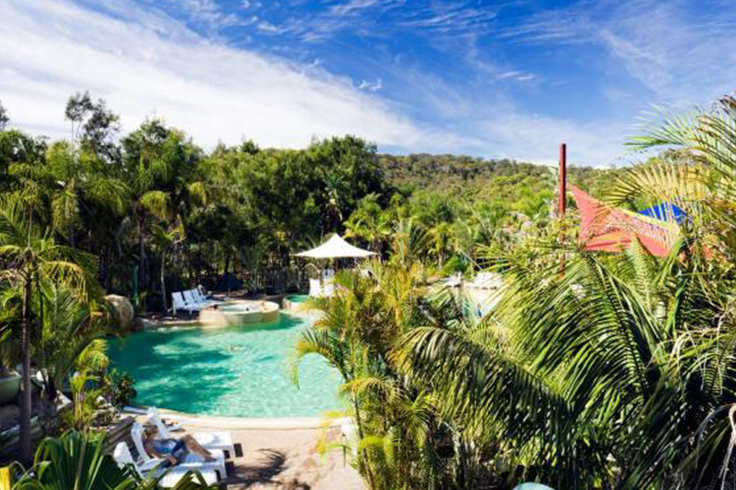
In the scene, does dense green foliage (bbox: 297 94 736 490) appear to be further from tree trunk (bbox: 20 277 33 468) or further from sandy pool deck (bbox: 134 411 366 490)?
tree trunk (bbox: 20 277 33 468)

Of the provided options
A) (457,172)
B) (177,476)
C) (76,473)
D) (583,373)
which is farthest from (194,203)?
(457,172)

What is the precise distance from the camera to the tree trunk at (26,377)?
5156mm

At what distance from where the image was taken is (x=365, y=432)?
16.8 ft

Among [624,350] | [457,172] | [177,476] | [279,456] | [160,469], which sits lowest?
[279,456]

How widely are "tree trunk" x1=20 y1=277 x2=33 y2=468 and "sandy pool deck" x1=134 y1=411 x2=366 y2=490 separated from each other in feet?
7.42

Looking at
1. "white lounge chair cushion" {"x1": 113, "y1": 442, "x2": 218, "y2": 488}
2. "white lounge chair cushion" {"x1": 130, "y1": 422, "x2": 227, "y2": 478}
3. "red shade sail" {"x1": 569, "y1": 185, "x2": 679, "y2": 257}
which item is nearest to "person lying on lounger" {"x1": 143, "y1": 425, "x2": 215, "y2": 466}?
"white lounge chair cushion" {"x1": 130, "y1": 422, "x2": 227, "y2": 478}

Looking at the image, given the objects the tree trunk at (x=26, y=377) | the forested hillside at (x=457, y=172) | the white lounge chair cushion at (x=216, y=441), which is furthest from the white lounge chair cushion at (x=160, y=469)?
the forested hillside at (x=457, y=172)

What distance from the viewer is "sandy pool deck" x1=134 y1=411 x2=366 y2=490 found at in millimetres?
6000

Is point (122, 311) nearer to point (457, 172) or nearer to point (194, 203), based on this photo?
point (194, 203)

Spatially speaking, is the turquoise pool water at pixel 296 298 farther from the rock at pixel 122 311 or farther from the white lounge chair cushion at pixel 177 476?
the white lounge chair cushion at pixel 177 476

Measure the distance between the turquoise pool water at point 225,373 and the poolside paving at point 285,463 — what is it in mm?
1651

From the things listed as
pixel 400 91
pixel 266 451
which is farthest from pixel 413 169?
pixel 266 451

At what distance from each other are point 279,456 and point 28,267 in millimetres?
4166

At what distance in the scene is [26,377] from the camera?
211 inches
